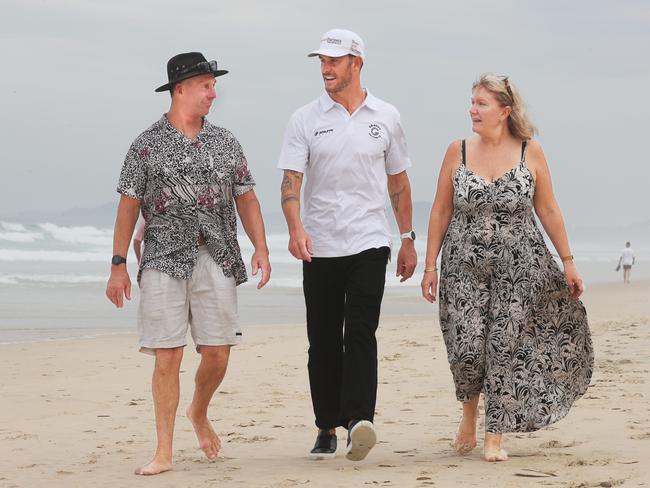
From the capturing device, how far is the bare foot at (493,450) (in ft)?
17.5

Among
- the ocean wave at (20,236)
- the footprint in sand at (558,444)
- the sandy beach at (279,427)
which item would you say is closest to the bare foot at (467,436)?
the sandy beach at (279,427)

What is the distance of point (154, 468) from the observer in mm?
5234

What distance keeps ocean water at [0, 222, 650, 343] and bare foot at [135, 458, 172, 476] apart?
24.8 ft

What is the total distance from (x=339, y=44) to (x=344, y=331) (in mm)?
1391

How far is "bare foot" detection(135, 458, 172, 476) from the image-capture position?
5.23 m

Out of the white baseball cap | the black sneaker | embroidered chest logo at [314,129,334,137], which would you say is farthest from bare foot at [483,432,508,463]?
the white baseball cap

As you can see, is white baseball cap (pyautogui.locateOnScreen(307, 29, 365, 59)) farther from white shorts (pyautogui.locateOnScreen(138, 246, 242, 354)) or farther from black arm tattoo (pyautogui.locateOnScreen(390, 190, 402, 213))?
white shorts (pyautogui.locateOnScreen(138, 246, 242, 354))

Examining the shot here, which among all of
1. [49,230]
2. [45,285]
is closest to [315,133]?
[45,285]

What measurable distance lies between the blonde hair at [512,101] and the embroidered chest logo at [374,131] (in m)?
0.53

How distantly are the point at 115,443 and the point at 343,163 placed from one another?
214cm

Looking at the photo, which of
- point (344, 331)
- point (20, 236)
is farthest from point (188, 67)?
point (20, 236)

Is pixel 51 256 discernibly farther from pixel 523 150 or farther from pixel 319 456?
pixel 523 150

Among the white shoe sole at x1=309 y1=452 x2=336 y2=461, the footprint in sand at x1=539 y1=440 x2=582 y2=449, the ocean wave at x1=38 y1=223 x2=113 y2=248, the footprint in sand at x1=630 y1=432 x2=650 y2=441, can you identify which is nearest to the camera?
the white shoe sole at x1=309 y1=452 x2=336 y2=461

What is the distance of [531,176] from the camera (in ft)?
17.7
